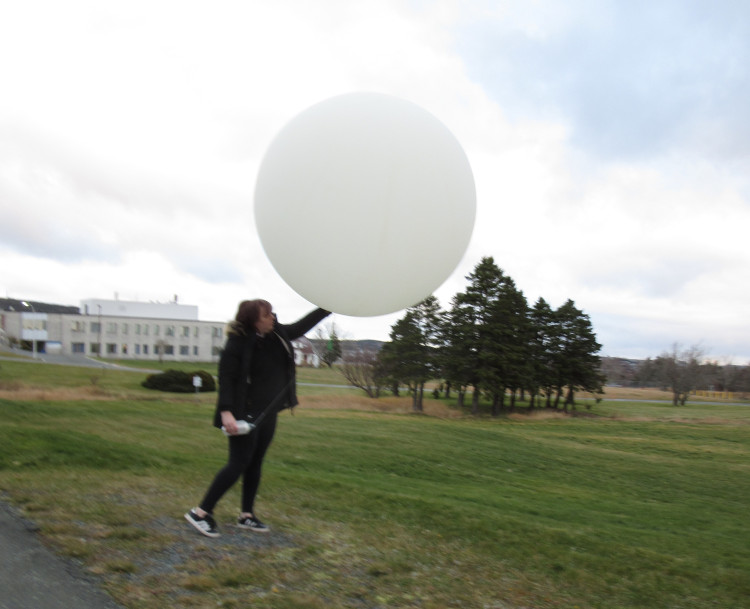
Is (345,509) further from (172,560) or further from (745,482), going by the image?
(745,482)

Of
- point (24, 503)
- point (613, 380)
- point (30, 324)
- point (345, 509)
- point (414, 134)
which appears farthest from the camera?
point (613, 380)

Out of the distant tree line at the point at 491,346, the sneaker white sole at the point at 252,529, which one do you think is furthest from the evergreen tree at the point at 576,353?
the sneaker white sole at the point at 252,529

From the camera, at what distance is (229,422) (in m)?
3.87

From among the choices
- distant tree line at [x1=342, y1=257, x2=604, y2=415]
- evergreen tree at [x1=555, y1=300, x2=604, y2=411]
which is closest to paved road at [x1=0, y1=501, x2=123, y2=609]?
distant tree line at [x1=342, y1=257, x2=604, y2=415]

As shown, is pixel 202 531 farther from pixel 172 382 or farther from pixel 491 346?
pixel 172 382

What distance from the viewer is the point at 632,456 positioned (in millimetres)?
21031

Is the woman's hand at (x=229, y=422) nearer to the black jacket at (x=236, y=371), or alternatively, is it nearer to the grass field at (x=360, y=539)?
the black jacket at (x=236, y=371)

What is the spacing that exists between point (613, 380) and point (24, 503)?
106 metres

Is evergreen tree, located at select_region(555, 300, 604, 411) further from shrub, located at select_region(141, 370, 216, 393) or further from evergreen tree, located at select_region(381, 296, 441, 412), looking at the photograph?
shrub, located at select_region(141, 370, 216, 393)

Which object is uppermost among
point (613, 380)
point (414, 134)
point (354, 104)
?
point (354, 104)

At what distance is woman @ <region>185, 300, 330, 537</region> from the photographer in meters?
3.96

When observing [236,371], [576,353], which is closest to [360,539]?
[236,371]

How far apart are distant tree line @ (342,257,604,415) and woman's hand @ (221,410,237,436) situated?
35.5 meters

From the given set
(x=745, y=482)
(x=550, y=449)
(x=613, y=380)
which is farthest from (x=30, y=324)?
(x=613, y=380)
